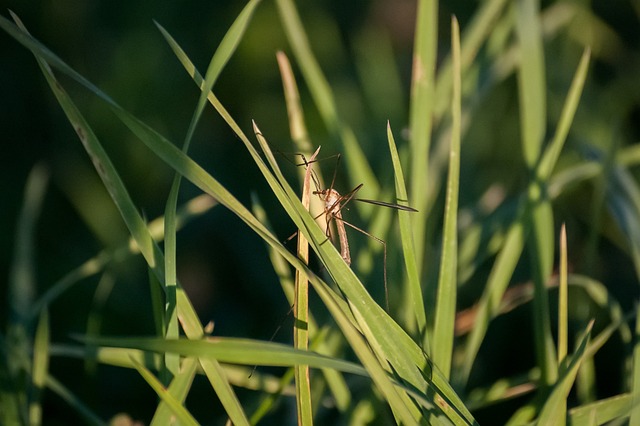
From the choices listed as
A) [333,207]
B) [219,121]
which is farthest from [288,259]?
[219,121]

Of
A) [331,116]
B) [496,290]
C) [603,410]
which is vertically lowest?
[603,410]

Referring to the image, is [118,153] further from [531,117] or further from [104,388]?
[531,117]

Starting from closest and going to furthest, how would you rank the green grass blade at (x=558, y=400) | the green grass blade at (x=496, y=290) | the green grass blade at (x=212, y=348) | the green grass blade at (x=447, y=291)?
the green grass blade at (x=212, y=348), the green grass blade at (x=558, y=400), the green grass blade at (x=447, y=291), the green grass blade at (x=496, y=290)

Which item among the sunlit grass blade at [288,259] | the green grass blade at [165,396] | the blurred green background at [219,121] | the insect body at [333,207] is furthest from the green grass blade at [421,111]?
the blurred green background at [219,121]

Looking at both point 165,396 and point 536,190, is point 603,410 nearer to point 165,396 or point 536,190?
point 536,190

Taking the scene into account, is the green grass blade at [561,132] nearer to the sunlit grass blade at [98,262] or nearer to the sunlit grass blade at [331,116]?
the sunlit grass blade at [331,116]

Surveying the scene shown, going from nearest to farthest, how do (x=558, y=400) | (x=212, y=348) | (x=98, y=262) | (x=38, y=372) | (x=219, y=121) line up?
(x=212, y=348)
(x=558, y=400)
(x=38, y=372)
(x=98, y=262)
(x=219, y=121)

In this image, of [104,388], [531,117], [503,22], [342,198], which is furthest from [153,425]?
[503,22]
